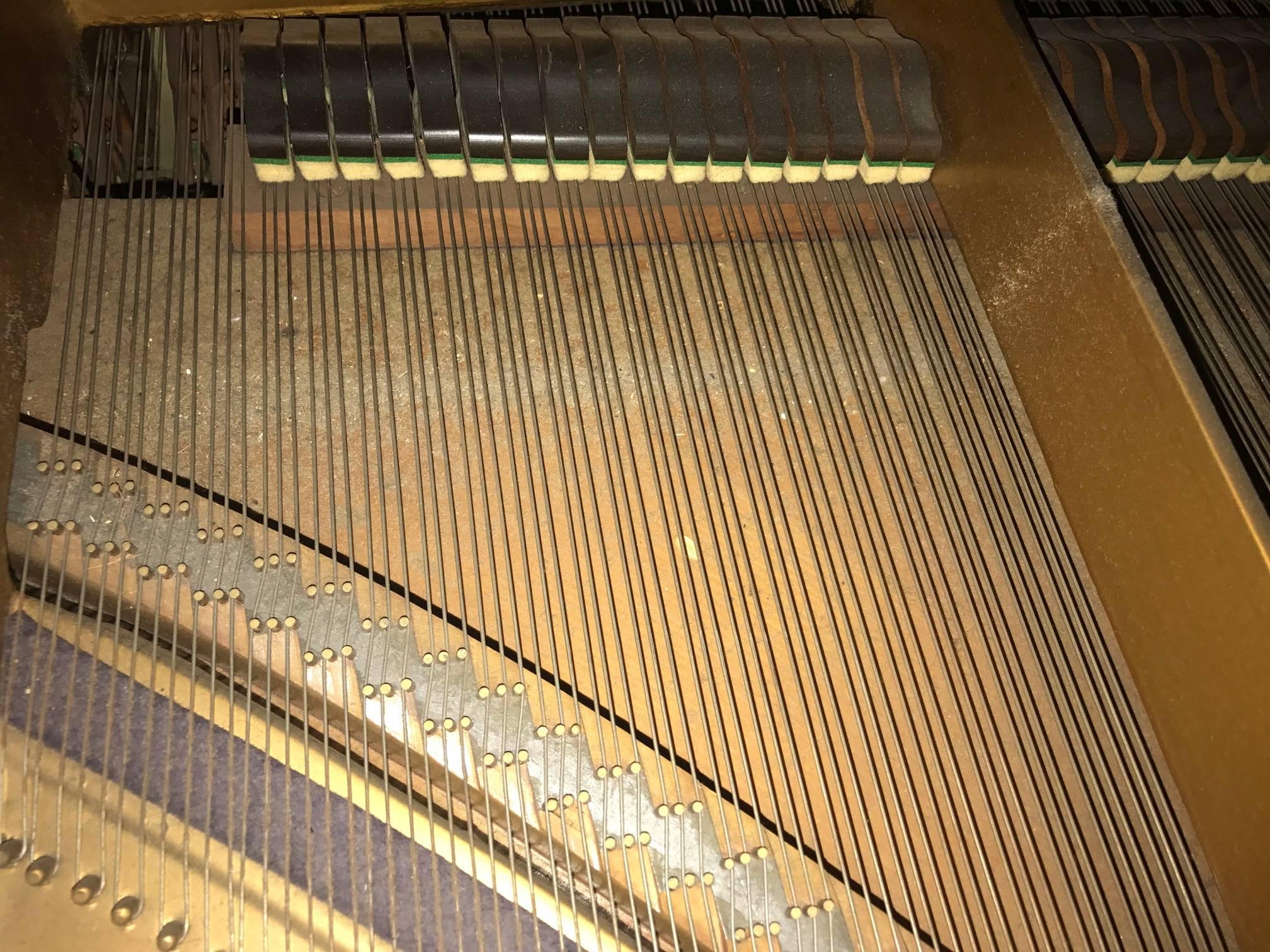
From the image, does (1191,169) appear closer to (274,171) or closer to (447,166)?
(447,166)

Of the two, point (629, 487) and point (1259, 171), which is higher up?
point (1259, 171)

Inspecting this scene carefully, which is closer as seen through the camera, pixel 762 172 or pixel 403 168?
pixel 403 168

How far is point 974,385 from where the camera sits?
2174 mm

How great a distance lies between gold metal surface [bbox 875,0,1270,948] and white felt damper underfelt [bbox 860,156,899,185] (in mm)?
116

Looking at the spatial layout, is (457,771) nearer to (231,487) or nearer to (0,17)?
(231,487)

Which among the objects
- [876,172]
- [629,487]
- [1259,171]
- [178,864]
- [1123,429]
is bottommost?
[178,864]

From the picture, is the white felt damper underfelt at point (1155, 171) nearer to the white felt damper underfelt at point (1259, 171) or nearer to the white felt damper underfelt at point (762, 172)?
the white felt damper underfelt at point (1259, 171)

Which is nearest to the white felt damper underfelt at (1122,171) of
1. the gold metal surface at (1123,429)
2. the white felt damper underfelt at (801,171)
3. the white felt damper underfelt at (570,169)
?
the gold metal surface at (1123,429)

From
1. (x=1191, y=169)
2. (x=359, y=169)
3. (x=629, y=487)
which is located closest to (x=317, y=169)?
(x=359, y=169)

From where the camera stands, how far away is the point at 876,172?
7.30ft

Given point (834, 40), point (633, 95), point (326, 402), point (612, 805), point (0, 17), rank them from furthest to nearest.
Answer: point (834, 40)
point (633, 95)
point (326, 402)
point (0, 17)
point (612, 805)

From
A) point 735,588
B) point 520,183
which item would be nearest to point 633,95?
point 520,183

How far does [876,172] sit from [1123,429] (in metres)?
0.84

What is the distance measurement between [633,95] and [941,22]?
0.72m
